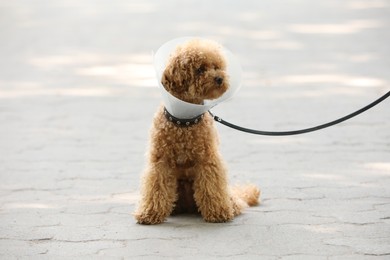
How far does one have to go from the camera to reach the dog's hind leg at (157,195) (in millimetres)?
4375

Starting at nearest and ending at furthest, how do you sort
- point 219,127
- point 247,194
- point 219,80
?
point 219,80 → point 247,194 → point 219,127

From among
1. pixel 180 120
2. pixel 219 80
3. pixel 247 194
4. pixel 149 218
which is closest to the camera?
pixel 219 80

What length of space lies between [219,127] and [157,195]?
2655mm

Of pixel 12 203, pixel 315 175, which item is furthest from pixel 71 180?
pixel 315 175

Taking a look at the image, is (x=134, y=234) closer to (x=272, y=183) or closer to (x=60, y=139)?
(x=272, y=183)

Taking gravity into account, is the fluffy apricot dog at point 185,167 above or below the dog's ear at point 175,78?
below

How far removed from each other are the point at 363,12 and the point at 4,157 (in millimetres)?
7868

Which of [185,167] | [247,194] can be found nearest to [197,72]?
[185,167]

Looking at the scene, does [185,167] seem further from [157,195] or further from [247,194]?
[247,194]

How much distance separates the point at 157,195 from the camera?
4.36 m

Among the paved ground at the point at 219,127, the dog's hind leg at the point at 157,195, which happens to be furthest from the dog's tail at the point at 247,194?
the dog's hind leg at the point at 157,195

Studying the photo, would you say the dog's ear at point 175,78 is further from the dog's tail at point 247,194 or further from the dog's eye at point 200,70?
the dog's tail at point 247,194

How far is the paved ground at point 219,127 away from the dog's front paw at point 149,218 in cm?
Answer: 6

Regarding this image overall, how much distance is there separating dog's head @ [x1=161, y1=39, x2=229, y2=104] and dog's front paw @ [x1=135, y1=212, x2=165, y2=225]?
0.77 m
